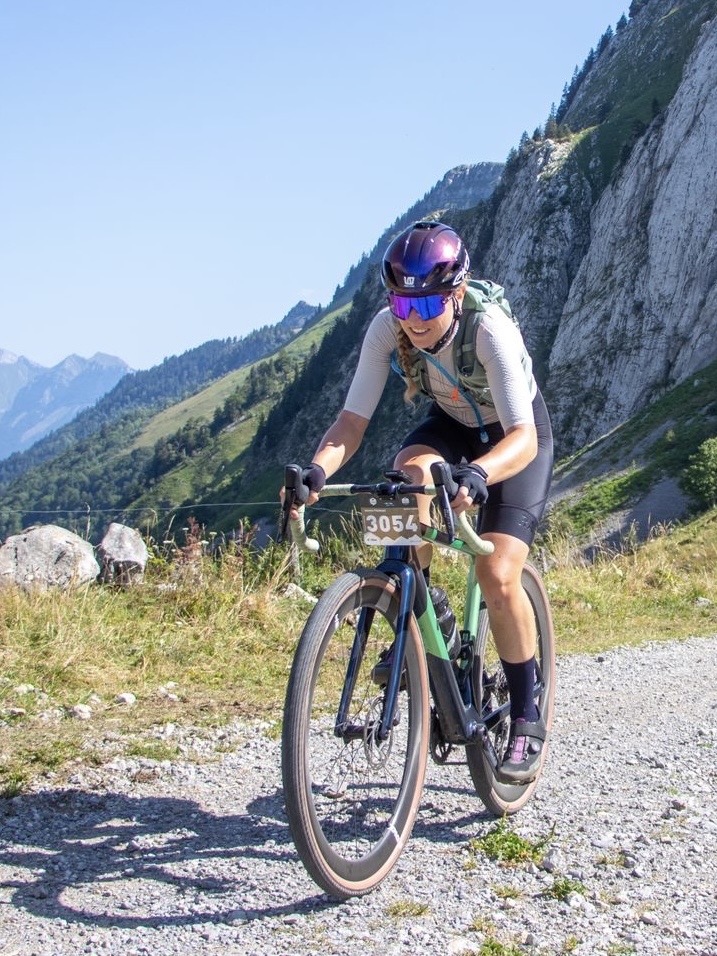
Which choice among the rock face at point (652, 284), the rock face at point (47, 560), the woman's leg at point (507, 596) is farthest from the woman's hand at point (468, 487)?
the rock face at point (652, 284)

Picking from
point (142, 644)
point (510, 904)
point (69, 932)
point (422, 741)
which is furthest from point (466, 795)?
point (142, 644)

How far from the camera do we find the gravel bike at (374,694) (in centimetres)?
353

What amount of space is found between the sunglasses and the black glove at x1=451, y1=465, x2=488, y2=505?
0.76 meters

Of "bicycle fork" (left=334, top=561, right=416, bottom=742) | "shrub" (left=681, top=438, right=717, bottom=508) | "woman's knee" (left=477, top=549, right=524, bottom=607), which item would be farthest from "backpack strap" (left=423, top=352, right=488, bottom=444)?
"shrub" (left=681, top=438, right=717, bottom=508)

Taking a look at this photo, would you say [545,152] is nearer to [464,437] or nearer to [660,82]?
[660,82]

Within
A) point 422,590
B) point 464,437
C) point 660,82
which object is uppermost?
point 660,82

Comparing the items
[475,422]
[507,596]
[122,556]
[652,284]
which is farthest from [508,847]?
[652,284]

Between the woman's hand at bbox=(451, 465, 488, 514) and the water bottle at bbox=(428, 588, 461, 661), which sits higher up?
the woman's hand at bbox=(451, 465, 488, 514)

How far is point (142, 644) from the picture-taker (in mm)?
6891

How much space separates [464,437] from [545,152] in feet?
423

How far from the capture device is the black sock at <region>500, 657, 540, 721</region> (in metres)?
4.59

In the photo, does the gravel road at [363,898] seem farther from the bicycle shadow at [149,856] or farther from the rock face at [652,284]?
the rock face at [652,284]

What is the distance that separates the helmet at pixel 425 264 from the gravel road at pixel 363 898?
2432mm

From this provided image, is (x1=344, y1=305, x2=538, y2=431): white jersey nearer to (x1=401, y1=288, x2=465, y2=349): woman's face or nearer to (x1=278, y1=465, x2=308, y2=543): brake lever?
(x1=401, y1=288, x2=465, y2=349): woman's face
